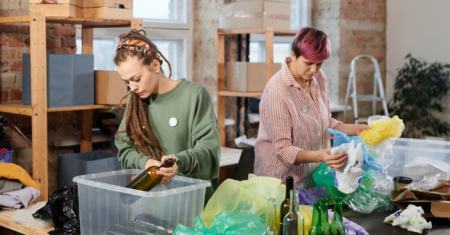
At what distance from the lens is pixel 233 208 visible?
154 cm

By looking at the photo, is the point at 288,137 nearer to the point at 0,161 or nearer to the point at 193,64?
the point at 0,161

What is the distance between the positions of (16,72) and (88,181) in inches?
66.5

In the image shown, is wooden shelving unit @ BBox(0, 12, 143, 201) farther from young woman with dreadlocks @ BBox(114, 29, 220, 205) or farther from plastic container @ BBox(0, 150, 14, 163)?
young woman with dreadlocks @ BBox(114, 29, 220, 205)

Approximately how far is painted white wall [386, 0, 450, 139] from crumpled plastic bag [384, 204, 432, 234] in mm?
3651

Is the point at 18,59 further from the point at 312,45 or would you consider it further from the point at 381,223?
the point at 381,223

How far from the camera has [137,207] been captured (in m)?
1.33

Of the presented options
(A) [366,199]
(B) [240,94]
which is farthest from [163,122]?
(B) [240,94]

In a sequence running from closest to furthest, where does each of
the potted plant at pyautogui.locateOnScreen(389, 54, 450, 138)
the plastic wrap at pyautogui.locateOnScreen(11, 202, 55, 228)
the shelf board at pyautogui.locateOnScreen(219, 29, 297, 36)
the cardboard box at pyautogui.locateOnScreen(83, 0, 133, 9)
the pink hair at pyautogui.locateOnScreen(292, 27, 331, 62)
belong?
1. the plastic wrap at pyautogui.locateOnScreen(11, 202, 55, 228)
2. the pink hair at pyautogui.locateOnScreen(292, 27, 331, 62)
3. the cardboard box at pyautogui.locateOnScreen(83, 0, 133, 9)
4. the shelf board at pyautogui.locateOnScreen(219, 29, 297, 36)
5. the potted plant at pyautogui.locateOnScreen(389, 54, 450, 138)

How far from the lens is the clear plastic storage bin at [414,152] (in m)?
2.22

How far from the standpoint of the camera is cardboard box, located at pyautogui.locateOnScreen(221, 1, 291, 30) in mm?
3605

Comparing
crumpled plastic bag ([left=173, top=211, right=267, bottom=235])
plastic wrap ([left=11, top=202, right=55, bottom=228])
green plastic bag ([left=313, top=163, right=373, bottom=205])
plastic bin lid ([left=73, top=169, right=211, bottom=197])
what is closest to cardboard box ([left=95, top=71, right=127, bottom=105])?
plastic wrap ([left=11, top=202, right=55, bottom=228])

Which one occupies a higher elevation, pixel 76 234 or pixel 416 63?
pixel 416 63

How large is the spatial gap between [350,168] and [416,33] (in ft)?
12.9

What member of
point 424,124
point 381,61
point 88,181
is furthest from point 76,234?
point 381,61
